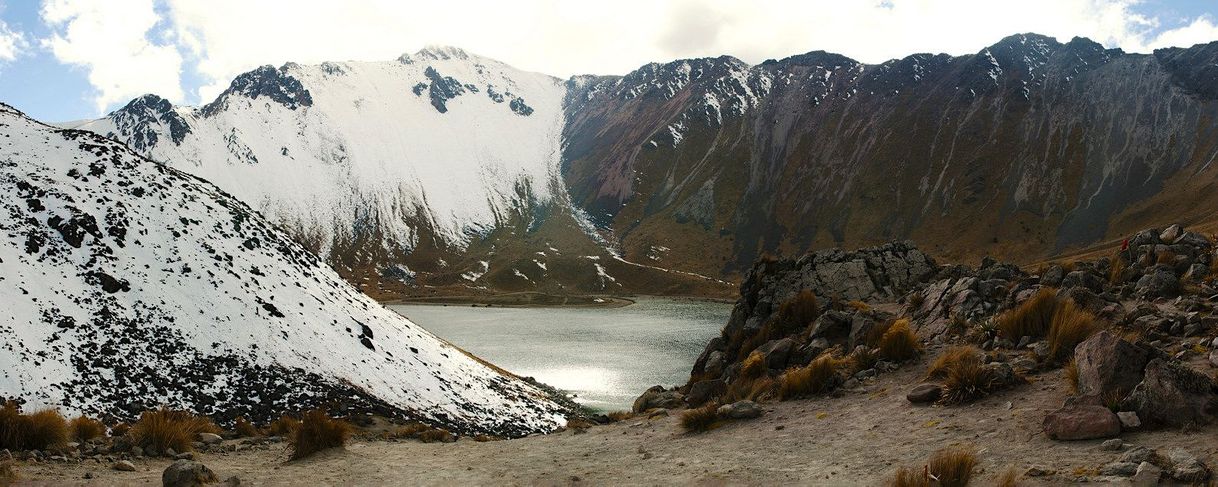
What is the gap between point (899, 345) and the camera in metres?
13.9

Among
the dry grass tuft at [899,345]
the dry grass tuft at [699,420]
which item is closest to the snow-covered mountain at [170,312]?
the dry grass tuft at [699,420]

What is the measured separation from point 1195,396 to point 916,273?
71.9 ft

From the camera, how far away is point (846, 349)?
1648cm

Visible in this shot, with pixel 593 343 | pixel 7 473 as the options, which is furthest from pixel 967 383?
pixel 593 343

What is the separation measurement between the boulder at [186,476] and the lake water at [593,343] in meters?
38.0

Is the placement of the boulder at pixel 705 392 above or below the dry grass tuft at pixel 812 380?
below

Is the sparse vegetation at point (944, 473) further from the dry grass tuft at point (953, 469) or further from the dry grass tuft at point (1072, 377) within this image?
the dry grass tuft at point (1072, 377)

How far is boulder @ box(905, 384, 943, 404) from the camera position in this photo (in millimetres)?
10773


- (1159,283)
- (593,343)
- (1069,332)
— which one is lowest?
(593,343)

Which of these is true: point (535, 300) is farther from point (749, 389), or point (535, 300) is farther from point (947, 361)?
point (947, 361)

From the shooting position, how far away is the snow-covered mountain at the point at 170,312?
2141 cm

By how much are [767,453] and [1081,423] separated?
423 cm

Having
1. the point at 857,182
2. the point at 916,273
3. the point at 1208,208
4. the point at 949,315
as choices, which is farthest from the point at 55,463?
the point at 857,182

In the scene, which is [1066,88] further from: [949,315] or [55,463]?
[55,463]
